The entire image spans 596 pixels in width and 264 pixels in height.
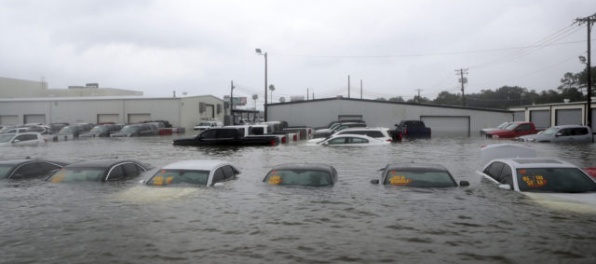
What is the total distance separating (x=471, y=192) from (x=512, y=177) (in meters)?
1.04

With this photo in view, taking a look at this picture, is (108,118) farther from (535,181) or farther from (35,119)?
(535,181)

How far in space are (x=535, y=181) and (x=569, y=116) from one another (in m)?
43.5

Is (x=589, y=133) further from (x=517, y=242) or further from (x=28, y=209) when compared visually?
(x=28, y=209)

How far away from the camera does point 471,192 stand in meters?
11.0

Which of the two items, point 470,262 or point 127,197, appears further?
point 127,197

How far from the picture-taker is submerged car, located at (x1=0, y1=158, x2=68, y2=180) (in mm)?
12922

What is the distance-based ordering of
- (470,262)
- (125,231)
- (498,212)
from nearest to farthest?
1. (470,262)
2. (125,231)
3. (498,212)

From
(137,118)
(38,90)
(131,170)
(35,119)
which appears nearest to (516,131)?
(131,170)

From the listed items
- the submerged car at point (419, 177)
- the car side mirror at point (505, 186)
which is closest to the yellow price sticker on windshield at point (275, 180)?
the submerged car at point (419, 177)

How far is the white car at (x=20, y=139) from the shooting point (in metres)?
28.3

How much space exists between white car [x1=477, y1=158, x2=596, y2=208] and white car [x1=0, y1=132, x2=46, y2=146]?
27.0m

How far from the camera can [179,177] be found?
36.9 feet

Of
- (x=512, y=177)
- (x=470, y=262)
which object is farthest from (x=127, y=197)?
(x=512, y=177)

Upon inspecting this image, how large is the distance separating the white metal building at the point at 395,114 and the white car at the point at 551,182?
1469 inches
